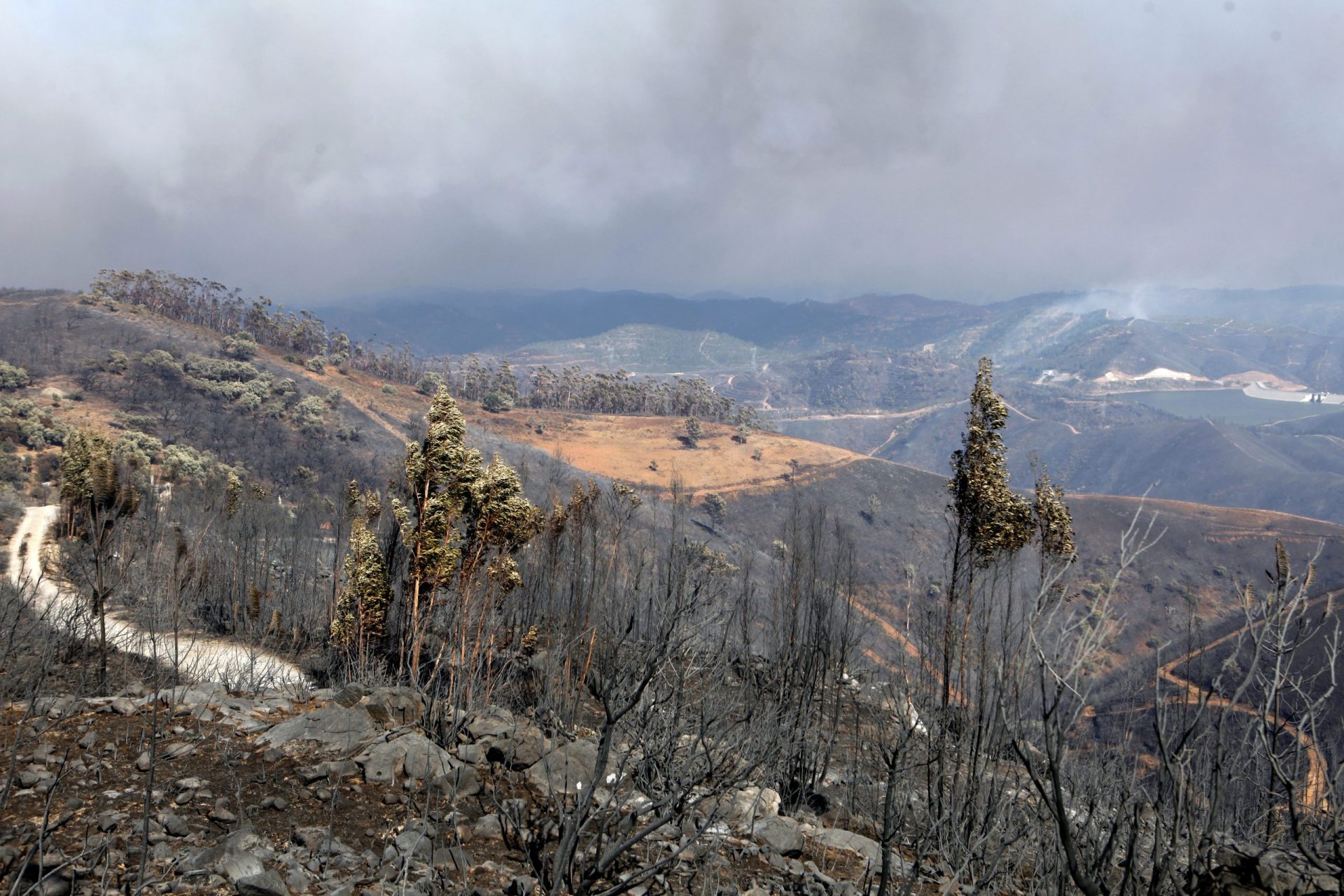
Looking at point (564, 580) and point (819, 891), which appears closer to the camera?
point (819, 891)

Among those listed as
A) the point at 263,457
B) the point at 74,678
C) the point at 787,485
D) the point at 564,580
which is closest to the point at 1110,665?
the point at 787,485

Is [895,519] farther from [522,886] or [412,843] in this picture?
[522,886]

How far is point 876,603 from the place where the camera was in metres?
69.5

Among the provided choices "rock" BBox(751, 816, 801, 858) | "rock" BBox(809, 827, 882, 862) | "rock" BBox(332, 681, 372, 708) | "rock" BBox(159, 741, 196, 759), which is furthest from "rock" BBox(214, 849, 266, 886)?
"rock" BBox(809, 827, 882, 862)

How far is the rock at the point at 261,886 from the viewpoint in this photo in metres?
6.18

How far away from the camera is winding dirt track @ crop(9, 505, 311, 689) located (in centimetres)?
1538

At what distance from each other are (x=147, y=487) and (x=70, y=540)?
366 inches

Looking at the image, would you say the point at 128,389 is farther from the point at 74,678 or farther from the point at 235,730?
the point at 235,730

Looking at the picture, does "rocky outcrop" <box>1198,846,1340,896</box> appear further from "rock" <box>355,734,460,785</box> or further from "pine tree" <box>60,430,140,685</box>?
"pine tree" <box>60,430,140,685</box>

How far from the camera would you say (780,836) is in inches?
385

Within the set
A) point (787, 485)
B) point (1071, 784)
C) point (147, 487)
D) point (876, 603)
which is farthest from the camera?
point (787, 485)

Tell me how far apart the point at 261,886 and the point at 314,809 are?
2.31 meters

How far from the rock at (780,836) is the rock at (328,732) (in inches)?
221

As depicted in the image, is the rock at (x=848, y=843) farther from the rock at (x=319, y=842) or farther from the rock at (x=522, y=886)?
the rock at (x=319, y=842)
